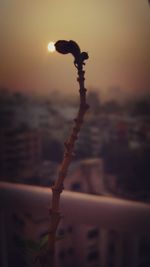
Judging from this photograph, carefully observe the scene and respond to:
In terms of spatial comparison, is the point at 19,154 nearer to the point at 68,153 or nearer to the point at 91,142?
the point at 91,142

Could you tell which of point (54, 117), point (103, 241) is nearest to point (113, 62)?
point (54, 117)

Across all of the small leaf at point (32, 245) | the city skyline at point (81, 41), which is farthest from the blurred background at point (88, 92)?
the small leaf at point (32, 245)

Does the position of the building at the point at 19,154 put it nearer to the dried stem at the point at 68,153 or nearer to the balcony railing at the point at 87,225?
the balcony railing at the point at 87,225

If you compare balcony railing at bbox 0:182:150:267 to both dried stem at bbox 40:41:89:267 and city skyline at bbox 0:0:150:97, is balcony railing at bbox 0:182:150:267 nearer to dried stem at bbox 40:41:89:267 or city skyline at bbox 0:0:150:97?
dried stem at bbox 40:41:89:267

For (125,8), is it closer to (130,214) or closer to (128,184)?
(128,184)

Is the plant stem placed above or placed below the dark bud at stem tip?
below

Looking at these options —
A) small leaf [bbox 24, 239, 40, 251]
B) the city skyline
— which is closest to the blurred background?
the city skyline
